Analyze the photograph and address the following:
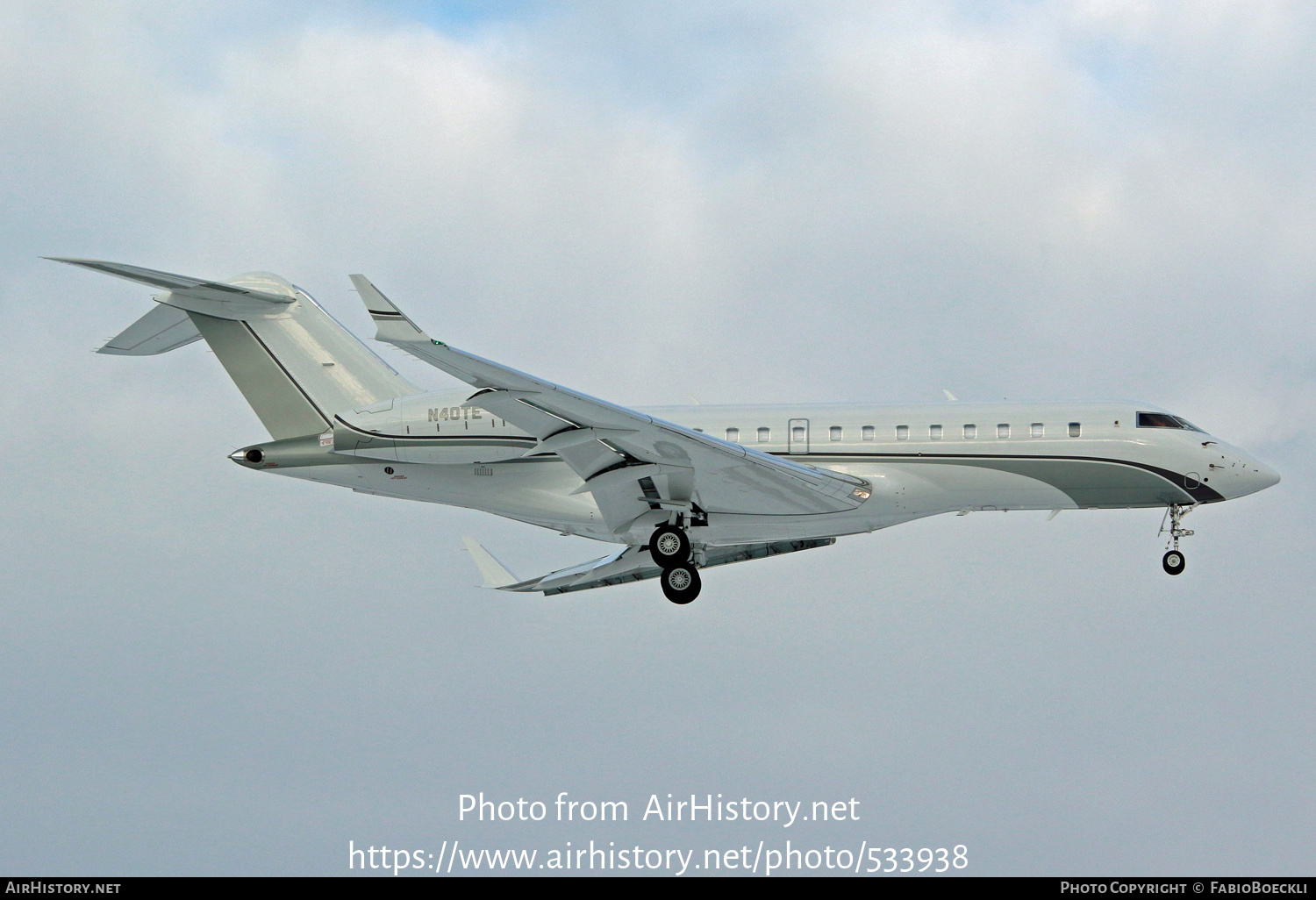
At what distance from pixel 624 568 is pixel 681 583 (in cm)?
357

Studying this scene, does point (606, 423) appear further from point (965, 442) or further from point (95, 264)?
point (95, 264)

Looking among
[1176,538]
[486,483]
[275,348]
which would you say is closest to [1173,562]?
[1176,538]

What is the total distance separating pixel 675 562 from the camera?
2259 cm

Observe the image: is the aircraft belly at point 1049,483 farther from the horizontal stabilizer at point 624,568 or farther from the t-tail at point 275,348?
the t-tail at point 275,348

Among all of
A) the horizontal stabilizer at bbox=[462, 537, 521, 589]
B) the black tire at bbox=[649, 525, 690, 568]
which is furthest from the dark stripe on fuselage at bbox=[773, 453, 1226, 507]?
the horizontal stabilizer at bbox=[462, 537, 521, 589]

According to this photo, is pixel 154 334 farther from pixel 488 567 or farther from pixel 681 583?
pixel 681 583

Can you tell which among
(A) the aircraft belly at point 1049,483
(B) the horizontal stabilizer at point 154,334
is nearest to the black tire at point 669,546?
(A) the aircraft belly at point 1049,483

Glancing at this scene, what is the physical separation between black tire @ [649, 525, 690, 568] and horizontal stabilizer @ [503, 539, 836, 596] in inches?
123

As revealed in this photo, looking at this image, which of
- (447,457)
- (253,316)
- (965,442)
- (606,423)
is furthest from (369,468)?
(965,442)

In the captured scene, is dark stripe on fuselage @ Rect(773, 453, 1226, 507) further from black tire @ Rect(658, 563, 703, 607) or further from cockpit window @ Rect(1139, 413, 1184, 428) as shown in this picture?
black tire @ Rect(658, 563, 703, 607)

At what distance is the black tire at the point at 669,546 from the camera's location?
883 inches

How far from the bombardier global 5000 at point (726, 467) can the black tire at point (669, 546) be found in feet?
0.09

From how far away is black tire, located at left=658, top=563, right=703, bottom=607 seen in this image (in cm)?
2269

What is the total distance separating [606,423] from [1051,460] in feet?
26.7
